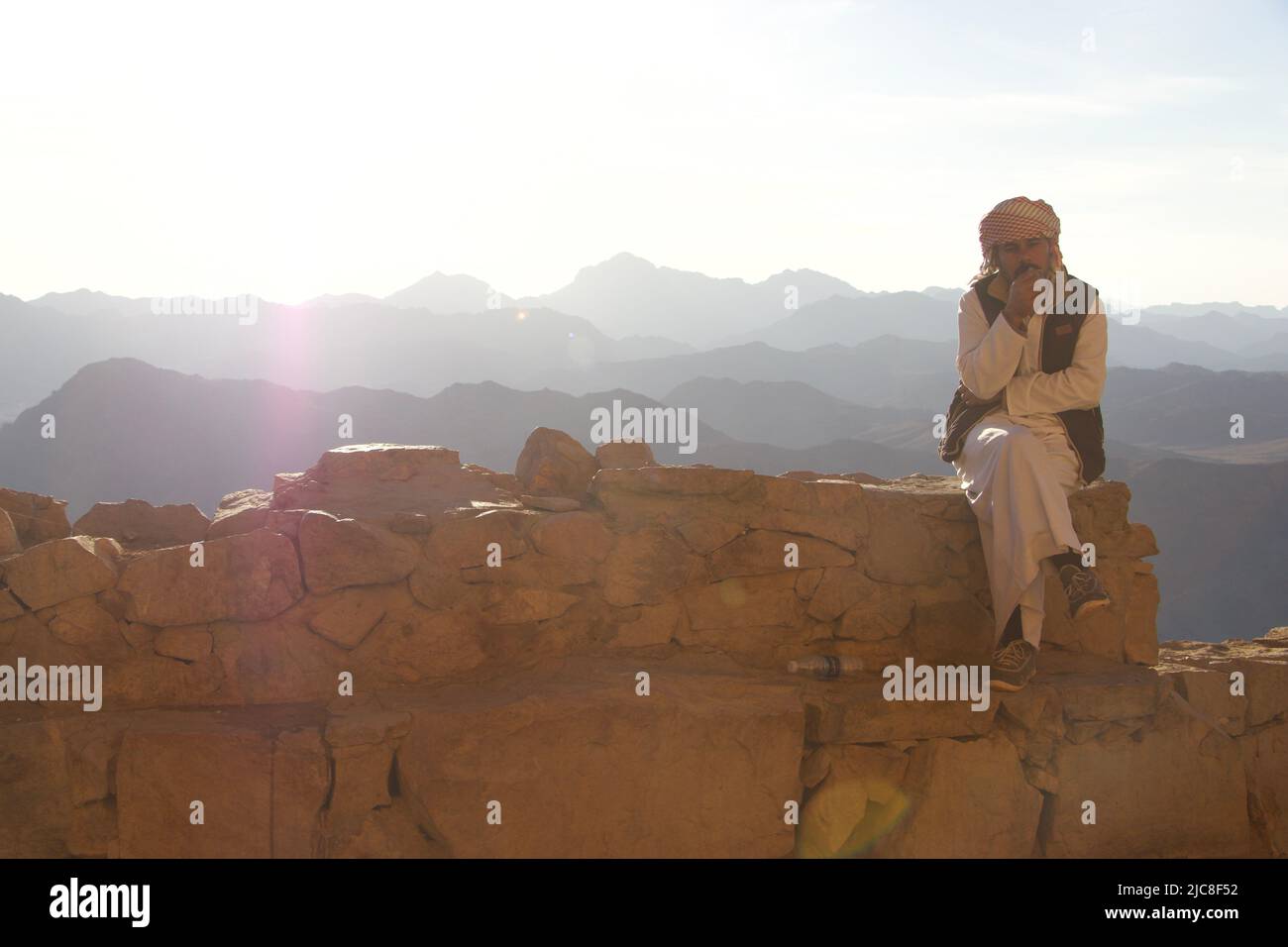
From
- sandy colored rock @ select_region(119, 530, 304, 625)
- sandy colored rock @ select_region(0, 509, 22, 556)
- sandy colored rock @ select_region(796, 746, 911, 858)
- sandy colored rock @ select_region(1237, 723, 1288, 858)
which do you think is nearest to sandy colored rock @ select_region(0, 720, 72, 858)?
sandy colored rock @ select_region(119, 530, 304, 625)

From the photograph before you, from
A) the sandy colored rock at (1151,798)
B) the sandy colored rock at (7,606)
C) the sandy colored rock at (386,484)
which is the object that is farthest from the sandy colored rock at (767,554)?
the sandy colored rock at (7,606)

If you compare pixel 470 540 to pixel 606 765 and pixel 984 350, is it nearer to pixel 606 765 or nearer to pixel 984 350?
pixel 606 765

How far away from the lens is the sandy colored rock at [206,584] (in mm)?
4105

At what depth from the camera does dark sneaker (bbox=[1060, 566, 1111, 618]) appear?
425cm

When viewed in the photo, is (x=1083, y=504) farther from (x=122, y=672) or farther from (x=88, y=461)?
(x=88, y=461)

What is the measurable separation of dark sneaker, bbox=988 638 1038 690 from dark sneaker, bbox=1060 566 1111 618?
296mm

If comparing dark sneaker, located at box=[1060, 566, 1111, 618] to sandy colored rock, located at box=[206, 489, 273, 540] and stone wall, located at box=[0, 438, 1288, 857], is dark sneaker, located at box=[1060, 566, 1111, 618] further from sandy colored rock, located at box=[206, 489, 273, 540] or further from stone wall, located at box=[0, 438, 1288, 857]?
sandy colored rock, located at box=[206, 489, 273, 540]

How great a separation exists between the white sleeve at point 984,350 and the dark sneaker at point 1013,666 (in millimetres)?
1189

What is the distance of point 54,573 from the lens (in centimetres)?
408

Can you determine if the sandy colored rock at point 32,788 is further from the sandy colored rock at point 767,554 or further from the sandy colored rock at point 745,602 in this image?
the sandy colored rock at point 767,554

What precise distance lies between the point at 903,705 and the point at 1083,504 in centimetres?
150

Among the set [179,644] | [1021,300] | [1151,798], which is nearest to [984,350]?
[1021,300]

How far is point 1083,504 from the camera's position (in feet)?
16.6

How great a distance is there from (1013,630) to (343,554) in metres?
3.01
